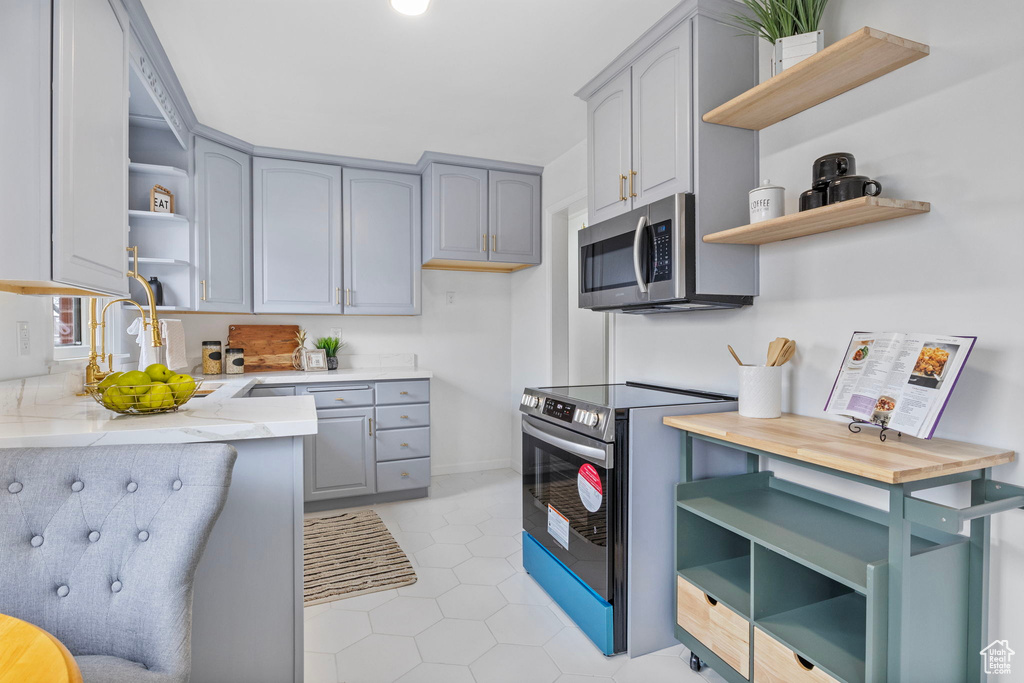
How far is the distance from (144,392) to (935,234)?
224 centimetres

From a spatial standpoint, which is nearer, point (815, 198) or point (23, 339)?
point (815, 198)

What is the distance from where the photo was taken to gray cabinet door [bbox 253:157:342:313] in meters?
3.45

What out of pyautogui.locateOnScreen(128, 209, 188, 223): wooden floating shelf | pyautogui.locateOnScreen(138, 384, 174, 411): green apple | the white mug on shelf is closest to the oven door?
the white mug on shelf

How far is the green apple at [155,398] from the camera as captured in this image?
1.52m

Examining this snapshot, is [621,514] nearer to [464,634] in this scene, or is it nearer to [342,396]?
[464,634]

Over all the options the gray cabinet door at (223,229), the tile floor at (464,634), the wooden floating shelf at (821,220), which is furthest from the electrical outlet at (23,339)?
the wooden floating shelf at (821,220)

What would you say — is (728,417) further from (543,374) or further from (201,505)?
(543,374)

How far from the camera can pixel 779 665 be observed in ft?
4.70

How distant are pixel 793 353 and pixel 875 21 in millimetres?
1033

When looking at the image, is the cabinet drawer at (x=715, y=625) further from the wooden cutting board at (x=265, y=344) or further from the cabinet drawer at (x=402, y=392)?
the wooden cutting board at (x=265, y=344)

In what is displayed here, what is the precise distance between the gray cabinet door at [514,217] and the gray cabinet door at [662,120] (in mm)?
1666

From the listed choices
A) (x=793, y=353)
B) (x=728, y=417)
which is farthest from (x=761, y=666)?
(x=793, y=353)

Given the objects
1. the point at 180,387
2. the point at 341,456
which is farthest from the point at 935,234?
the point at 341,456

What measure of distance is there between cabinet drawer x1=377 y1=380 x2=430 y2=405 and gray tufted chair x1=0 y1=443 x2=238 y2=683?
2.50 metres
